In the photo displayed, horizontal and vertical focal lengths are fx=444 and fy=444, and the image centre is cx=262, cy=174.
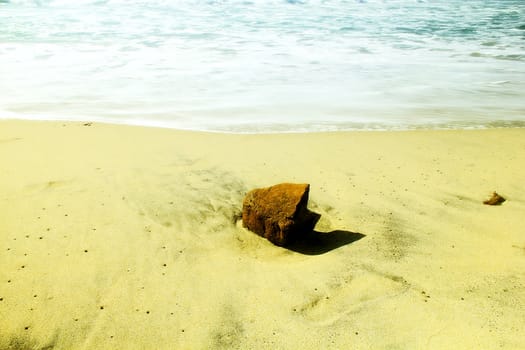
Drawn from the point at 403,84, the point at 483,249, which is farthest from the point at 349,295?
the point at 403,84

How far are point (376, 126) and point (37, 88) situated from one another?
5.33 meters

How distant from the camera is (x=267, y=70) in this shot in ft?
27.9

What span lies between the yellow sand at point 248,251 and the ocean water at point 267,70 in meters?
1.37

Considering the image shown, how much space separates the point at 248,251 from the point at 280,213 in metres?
0.33

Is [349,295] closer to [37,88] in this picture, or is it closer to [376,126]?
[376,126]

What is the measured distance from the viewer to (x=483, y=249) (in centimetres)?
288

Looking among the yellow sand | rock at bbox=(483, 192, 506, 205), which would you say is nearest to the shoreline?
the yellow sand

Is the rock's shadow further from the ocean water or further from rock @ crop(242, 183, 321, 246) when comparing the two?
the ocean water

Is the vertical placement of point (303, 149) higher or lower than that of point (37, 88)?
higher

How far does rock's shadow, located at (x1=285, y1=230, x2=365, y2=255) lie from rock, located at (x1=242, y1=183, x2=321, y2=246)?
0.18 ft

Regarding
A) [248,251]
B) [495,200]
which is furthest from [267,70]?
[248,251]

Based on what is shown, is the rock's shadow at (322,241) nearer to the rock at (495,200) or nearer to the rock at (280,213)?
the rock at (280,213)

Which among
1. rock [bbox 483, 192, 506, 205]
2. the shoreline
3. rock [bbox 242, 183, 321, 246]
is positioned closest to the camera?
rock [bbox 242, 183, 321, 246]

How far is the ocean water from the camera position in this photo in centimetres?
596
